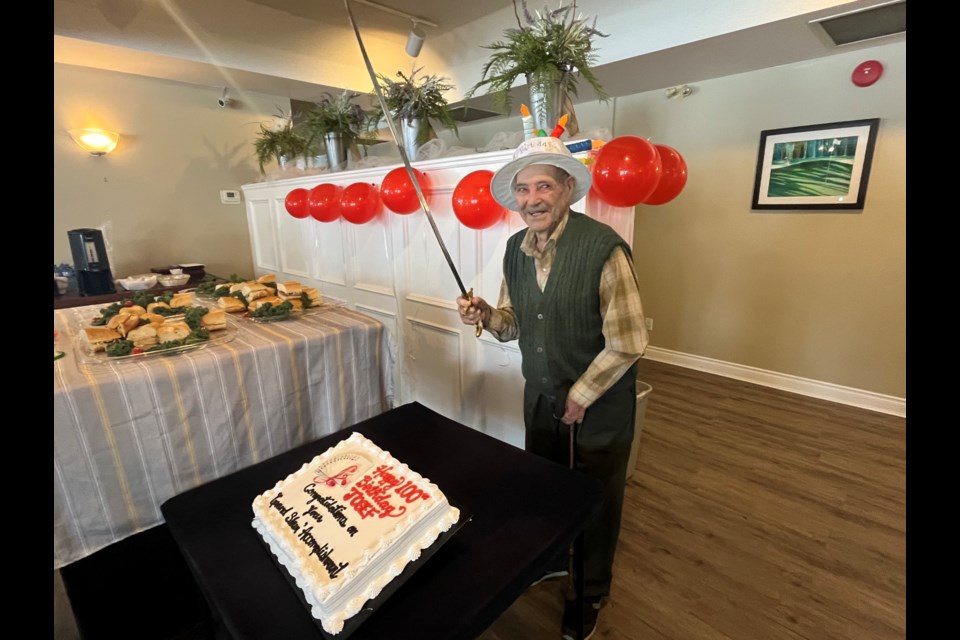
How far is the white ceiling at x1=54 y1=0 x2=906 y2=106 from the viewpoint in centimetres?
231

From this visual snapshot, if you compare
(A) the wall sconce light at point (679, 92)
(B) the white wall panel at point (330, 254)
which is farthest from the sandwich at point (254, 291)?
(A) the wall sconce light at point (679, 92)

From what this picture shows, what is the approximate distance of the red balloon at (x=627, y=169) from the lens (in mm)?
1401

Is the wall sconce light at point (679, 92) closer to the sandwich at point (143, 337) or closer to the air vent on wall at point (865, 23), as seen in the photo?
the air vent on wall at point (865, 23)

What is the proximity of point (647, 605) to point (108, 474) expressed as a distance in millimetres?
1662

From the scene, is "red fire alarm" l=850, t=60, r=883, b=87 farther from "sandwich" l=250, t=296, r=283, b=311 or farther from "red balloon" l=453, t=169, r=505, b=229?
"sandwich" l=250, t=296, r=283, b=311

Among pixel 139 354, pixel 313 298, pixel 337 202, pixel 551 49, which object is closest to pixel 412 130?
pixel 337 202

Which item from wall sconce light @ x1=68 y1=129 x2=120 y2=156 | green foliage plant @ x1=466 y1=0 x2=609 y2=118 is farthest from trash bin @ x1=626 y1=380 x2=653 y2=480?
wall sconce light @ x1=68 y1=129 x2=120 y2=156

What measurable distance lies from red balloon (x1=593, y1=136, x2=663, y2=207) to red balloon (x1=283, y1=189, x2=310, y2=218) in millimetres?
2113

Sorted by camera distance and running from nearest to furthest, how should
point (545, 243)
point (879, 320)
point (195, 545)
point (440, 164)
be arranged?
point (195, 545), point (545, 243), point (440, 164), point (879, 320)
